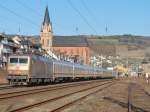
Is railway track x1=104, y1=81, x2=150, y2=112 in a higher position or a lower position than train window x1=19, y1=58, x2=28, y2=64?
lower

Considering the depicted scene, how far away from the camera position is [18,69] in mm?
43406

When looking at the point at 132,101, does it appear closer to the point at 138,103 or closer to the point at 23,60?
the point at 138,103

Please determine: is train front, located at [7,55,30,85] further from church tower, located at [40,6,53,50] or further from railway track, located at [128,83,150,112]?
church tower, located at [40,6,53,50]

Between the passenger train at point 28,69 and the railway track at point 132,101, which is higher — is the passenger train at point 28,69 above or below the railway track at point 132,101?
above

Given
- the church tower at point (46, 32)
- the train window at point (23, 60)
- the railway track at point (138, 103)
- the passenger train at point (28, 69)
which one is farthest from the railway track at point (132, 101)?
the church tower at point (46, 32)

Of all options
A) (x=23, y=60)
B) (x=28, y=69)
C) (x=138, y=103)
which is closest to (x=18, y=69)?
(x=28, y=69)

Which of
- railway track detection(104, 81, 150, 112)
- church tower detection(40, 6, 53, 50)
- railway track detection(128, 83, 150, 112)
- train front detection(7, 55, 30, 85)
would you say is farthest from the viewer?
church tower detection(40, 6, 53, 50)

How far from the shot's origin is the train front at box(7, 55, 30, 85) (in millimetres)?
43031

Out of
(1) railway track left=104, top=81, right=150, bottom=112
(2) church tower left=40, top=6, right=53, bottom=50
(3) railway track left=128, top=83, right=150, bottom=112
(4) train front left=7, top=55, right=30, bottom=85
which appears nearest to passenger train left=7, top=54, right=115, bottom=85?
(4) train front left=7, top=55, right=30, bottom=85

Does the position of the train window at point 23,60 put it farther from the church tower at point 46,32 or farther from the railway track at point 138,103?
the church tower at point 46,32

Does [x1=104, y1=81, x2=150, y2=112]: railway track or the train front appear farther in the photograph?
the train front

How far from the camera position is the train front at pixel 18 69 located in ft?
141

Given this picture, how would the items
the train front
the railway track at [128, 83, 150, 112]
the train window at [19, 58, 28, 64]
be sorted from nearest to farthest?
the railway track at [128, 83, 150, 112], the train front, the train window at [19, 58, 28, 64]

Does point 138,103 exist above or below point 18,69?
below
